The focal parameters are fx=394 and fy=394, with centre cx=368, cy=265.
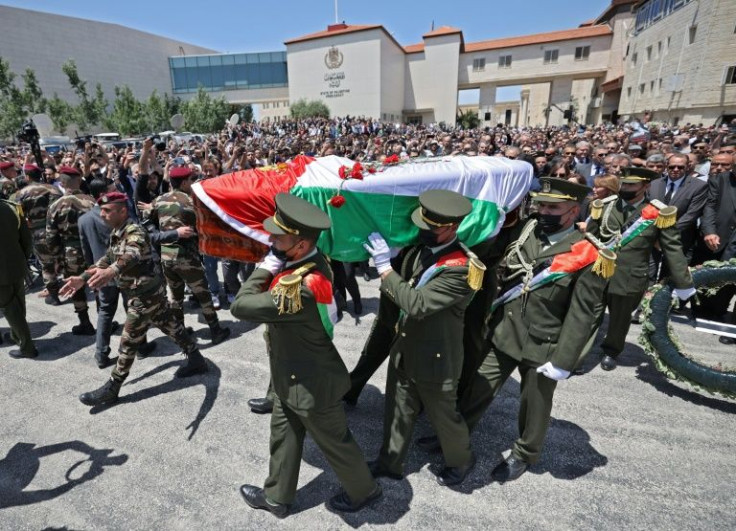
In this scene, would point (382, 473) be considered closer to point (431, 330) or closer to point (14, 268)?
point (431, 330)

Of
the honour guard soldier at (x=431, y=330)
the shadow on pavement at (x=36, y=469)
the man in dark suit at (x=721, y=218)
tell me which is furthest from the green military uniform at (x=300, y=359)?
the man in dark suit at (x=721, y=218)

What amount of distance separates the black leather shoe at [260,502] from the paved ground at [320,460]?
59 mm

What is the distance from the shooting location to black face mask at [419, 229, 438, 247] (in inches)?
86.4

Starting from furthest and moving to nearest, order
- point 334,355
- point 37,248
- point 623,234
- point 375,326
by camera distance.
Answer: point 37,248, point 623,234, point 375,326, point 334,355

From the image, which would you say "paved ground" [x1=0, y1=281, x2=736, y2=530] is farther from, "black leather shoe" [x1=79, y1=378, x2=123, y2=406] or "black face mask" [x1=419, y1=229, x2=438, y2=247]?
"black face mask" [x1=419, y1=229, x2=438, y2=247]

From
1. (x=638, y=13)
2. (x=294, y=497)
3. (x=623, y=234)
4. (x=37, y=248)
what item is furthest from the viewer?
(x=638, y=13)

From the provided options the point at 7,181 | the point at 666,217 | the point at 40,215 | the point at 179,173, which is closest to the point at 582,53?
the point at 666,217

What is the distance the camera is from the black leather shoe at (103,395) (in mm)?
3484

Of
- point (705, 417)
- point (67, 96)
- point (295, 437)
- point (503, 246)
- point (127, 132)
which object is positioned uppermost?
point (67, 96)

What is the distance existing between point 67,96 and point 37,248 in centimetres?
5831

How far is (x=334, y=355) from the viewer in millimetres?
2266

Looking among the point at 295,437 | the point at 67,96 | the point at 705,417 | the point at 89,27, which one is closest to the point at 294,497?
the point at 295,437

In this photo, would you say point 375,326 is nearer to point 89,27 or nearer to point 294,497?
point 294,497

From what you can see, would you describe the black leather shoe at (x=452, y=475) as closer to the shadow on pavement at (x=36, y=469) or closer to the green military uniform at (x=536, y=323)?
the green military uniform at (x=536, y=323)
